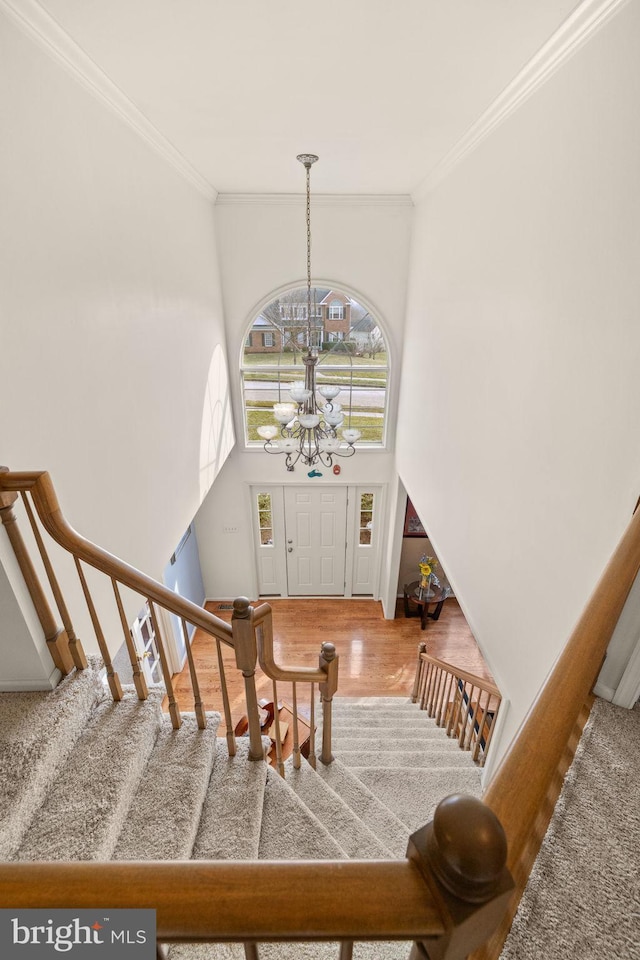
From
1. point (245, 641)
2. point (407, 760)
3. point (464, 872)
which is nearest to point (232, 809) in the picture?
point (245, 641)

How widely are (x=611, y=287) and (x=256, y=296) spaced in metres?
4.08

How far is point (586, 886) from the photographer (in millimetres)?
998

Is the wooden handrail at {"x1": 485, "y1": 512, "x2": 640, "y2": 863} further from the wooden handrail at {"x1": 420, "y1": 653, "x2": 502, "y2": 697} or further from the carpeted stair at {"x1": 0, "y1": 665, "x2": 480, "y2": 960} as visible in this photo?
the wooden handrail at {"x1": 420, "y1": 653, "x2": 502, "y2": 697}

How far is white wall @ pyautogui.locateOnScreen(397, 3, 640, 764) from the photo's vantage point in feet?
5.22

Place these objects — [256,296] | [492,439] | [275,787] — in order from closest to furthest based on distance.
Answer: [275,787]
[492,439]
[256,296]

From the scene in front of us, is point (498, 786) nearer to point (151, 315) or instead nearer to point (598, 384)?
point (598, 384)

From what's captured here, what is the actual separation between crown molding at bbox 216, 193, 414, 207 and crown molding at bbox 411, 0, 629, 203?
1462 millimetres

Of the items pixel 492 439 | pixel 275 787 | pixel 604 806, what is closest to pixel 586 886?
pixel 604 806

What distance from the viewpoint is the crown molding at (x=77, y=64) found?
1752 mm

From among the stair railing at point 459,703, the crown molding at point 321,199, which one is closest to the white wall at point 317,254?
the crown molding at point 321,199

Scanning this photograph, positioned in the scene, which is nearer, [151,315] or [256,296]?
[151,315]

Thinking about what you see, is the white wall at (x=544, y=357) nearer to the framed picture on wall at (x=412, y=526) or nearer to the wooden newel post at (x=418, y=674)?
the wooden newel post at (x=418, y=674)

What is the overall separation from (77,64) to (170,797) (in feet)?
10.5

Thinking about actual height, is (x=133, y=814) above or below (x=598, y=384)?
below
